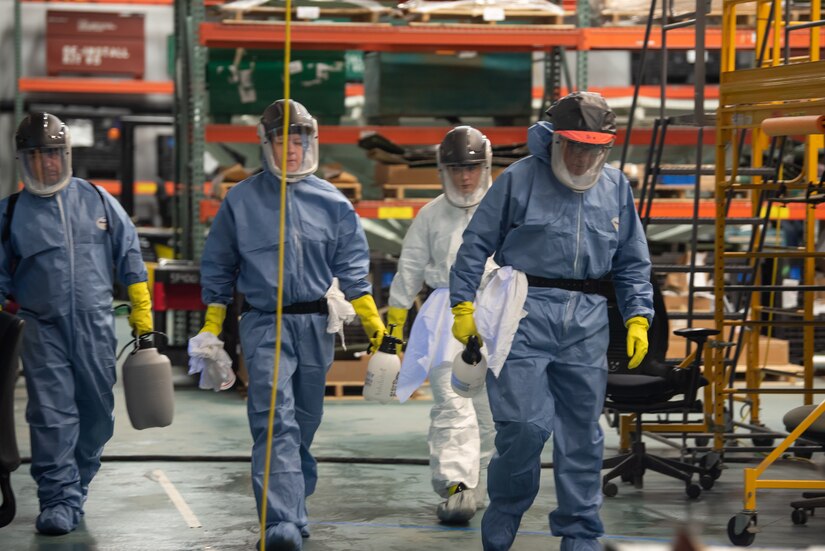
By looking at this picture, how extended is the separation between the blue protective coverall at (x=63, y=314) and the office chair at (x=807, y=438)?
10.7 feet

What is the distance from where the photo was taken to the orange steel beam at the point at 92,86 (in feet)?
→ 59.8

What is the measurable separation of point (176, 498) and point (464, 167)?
230 cm

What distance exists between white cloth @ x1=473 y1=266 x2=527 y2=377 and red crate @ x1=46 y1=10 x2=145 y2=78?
14792 mm

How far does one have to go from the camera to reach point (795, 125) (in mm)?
6344

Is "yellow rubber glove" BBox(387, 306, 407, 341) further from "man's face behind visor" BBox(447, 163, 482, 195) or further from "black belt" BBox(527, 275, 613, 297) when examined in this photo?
"black belt" BBox(527, 275, 613, 297)

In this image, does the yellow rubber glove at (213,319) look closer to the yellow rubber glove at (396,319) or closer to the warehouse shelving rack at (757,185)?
the yellow rubber glove at (396,319)

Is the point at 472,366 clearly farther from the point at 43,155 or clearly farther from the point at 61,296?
the point at 43,155

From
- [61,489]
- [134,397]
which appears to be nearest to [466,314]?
[134,397]

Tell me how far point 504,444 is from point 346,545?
3.41 feet

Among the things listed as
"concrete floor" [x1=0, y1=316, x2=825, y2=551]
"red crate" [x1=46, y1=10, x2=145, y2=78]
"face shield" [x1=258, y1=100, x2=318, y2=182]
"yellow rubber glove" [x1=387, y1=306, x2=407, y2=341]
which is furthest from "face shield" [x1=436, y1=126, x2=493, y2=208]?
"red crate" [x1=46, y1=10, x2=145, y2=78]

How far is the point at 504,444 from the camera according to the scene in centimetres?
504

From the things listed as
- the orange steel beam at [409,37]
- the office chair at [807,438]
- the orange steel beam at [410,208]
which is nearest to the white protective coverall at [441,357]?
the office chair at [807,438]

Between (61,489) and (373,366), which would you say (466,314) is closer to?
(373,366)

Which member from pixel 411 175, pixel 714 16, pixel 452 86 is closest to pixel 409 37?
pixel 452 86
